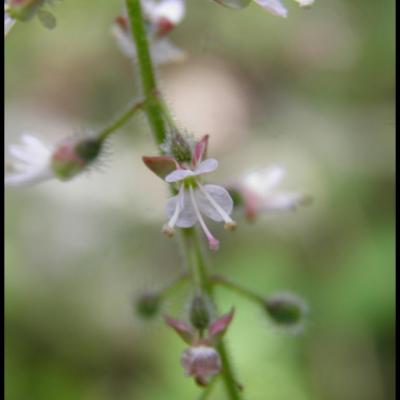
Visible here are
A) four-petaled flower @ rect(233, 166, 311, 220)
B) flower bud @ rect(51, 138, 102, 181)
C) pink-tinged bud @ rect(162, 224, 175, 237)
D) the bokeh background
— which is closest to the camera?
pink-tinged bud @ rect(162, 224, 175, 237)

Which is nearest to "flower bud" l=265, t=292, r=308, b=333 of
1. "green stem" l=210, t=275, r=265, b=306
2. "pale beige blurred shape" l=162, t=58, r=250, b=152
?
"green stem" l=210, t=275, r=265, b=306

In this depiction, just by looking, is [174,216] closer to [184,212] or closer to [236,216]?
[184,212]

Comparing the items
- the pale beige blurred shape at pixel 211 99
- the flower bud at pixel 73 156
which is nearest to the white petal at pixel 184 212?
the flower bud at pixel 73 156

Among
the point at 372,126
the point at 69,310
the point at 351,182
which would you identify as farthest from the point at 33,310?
the point at 372,126

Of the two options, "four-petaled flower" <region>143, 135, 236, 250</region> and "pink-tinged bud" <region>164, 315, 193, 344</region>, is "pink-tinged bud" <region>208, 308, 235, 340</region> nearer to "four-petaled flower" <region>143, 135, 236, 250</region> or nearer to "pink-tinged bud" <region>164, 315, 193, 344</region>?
"pink-tinged bud" <region>164, 315, 193, 344</region>

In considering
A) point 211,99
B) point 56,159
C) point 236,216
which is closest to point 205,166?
point 56,159
